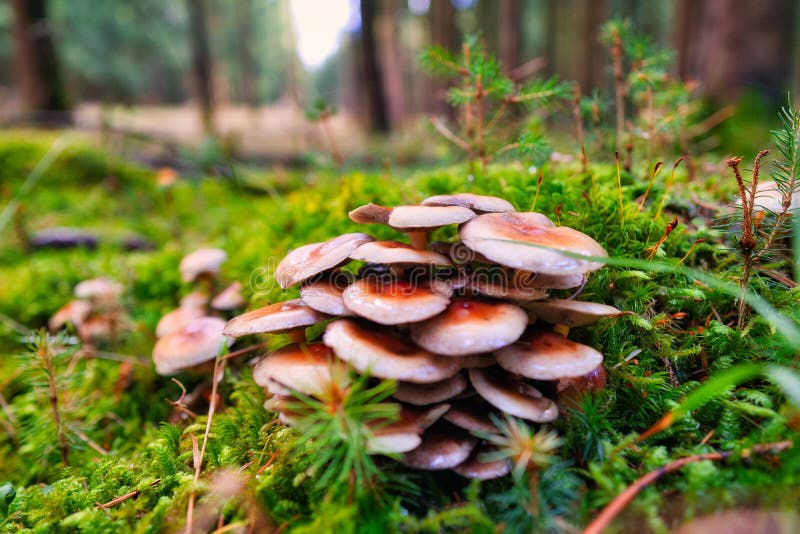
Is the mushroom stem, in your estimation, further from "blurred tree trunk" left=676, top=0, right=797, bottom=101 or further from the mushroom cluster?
"blurred tree trunk" left=676, top=0, right=797, bottom=101

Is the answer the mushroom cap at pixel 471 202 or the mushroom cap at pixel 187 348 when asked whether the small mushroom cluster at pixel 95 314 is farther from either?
the mushroom cap at pixel 471 202

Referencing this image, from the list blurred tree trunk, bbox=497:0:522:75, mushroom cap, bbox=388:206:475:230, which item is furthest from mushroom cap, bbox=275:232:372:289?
blurred tree trunk, bbox=497:0:522:75

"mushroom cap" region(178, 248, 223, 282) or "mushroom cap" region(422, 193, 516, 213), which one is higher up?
"mushroom cap" region(422, 193, 516, 213)

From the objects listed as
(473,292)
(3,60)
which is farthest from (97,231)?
(3,60)

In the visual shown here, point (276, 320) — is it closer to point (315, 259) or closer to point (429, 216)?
point (315, 259)

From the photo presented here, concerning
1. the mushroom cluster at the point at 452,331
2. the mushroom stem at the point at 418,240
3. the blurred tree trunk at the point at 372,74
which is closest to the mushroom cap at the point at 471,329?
the mushroom cluster at the point at 452,331
